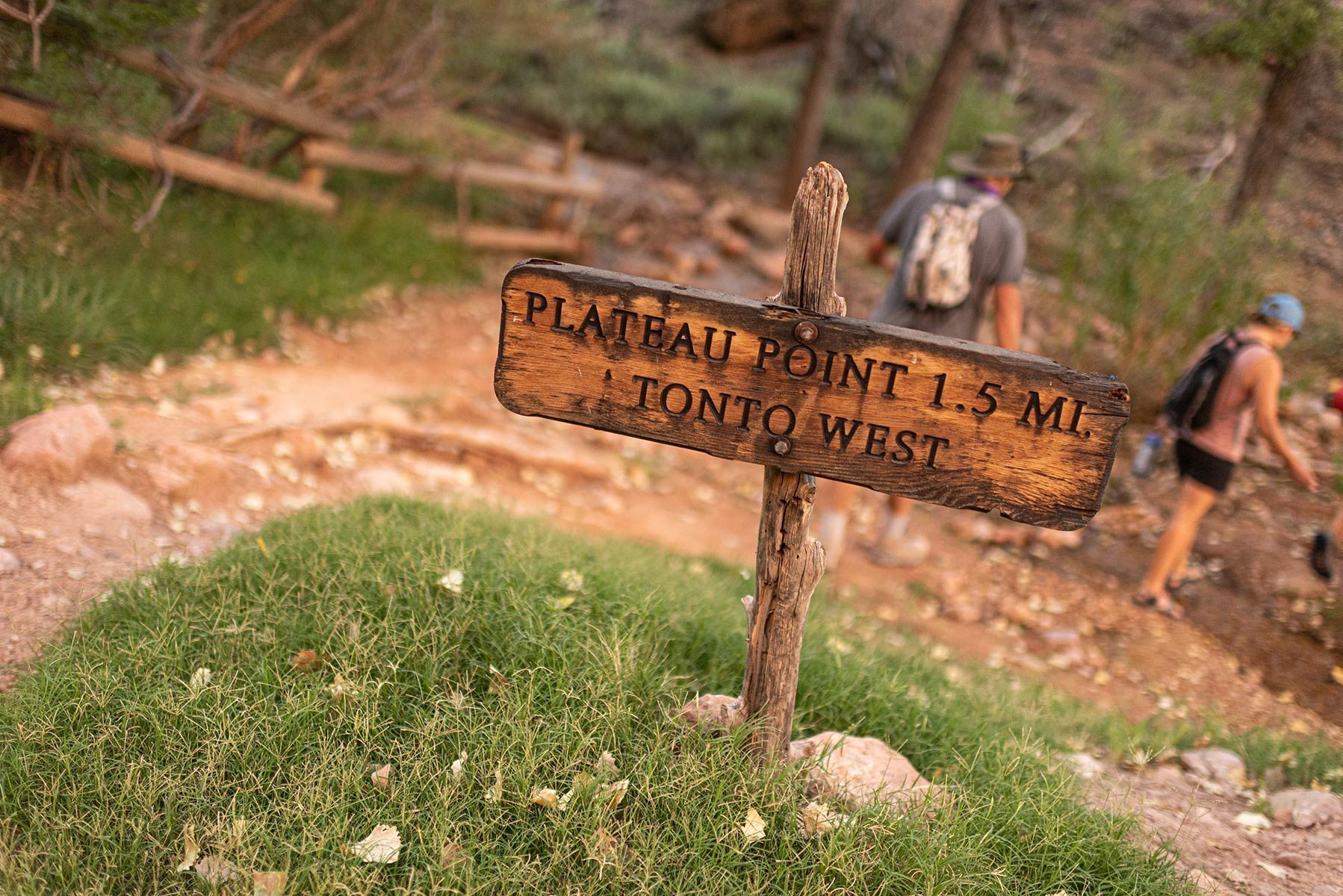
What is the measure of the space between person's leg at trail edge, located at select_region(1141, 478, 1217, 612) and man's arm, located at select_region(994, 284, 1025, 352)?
1.29 m

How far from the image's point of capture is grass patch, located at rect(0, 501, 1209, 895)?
85.0 inches

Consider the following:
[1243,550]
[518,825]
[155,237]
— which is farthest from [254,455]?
[1243,550]

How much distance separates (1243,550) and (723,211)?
6.27 m

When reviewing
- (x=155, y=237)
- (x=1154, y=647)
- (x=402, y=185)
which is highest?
(x=402, y=185)

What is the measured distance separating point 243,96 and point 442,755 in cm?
563

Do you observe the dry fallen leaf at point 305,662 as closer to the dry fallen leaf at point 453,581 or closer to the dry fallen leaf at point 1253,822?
the dry fallen leaf at point 453,581

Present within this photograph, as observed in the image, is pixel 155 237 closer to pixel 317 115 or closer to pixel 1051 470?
pixel 317 115

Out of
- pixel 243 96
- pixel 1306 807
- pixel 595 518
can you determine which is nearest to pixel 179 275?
pixel 243 96

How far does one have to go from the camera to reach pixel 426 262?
26.8 ft

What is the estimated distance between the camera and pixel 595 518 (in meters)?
5.50

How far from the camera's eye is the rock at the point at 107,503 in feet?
12.1

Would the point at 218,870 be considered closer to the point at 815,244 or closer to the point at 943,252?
the point at 815,244

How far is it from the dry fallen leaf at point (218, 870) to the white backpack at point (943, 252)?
3.88 m

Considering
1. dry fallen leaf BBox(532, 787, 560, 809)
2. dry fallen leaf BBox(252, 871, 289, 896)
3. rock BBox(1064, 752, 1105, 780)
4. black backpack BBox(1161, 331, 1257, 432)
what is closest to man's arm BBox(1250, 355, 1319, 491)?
black backpack BBox(1161, 331, 1257, 432)
